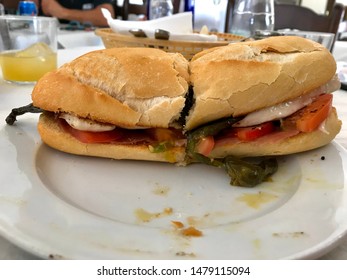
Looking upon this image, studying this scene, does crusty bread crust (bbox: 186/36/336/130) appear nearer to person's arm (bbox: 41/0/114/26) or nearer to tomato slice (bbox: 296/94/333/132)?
tomato slice (bbox: 296/94/333/132)

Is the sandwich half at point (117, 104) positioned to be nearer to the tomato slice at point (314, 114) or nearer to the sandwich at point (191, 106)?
the sandwich at point (191, 106)

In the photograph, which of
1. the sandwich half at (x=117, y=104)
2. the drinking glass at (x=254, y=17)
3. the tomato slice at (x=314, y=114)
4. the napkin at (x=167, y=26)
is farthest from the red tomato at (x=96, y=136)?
the drinking glass at (x=254, y=17)

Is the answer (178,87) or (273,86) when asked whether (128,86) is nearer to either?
(178,87)

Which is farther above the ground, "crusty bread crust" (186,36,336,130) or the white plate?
"crusty bread crust" (186,36,336,130)

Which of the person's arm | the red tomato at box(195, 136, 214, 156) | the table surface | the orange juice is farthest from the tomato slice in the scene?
the person's arm

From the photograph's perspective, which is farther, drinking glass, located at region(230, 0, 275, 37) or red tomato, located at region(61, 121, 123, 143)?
drinking glass, located at region(230, 0, 275, 37)

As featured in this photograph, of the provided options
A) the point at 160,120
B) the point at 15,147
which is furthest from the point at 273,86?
the point at 15,147
